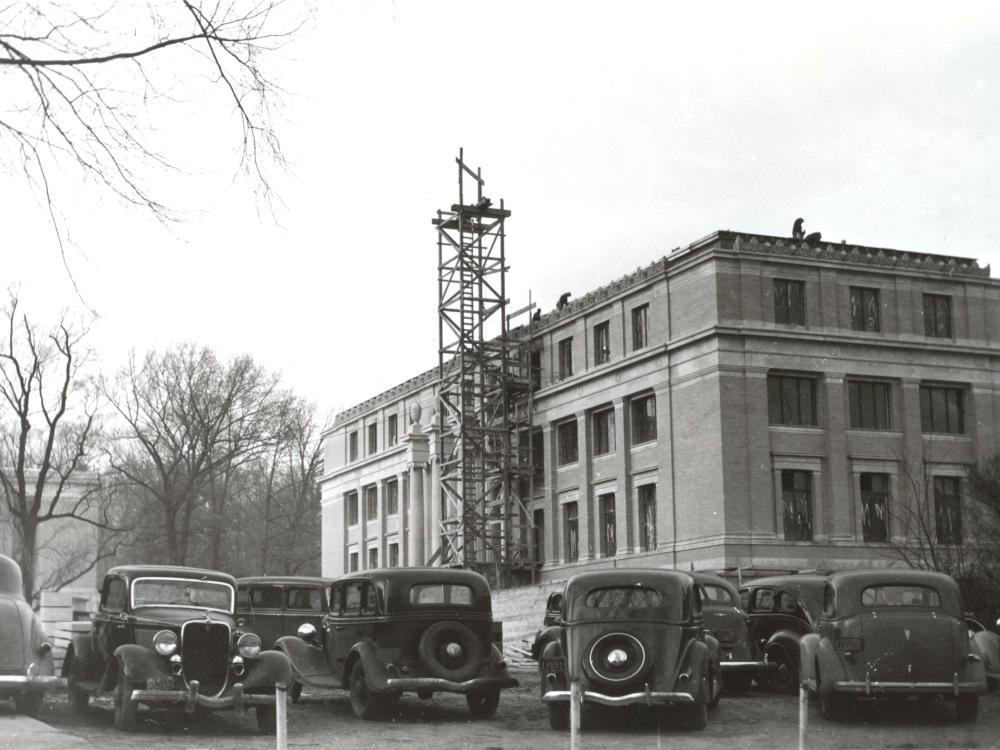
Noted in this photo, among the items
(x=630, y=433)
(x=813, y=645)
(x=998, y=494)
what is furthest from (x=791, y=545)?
(x=813, y=645)

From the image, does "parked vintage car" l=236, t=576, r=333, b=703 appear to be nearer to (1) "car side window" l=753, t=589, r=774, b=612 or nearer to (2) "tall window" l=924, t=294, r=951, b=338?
(1) "car side window" l=753, t=589, r=774, b=612

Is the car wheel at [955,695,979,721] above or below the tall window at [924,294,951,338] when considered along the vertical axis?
below

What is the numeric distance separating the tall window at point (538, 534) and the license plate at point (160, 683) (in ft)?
117

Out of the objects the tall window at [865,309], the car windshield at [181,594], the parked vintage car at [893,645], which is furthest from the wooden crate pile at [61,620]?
the tall window at [865,309]

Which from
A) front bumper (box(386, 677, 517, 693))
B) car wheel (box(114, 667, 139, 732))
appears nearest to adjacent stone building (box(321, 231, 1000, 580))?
front bumper (box(386, 677, 517, 693))

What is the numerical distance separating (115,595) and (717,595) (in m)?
9.83

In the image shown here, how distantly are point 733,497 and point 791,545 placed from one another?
256 centimetres

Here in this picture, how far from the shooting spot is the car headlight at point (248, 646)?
16.1 meters

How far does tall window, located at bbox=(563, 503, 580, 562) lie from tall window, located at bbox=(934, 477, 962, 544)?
13.2 metres

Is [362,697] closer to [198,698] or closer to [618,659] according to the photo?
A: [198,698]

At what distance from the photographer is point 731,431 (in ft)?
136

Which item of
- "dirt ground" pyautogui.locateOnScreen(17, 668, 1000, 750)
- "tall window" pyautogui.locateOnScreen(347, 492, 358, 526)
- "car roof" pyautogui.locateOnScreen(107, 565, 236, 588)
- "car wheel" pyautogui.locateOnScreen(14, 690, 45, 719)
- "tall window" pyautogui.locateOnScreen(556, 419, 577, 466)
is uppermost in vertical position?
"tall window" pyautogui.locateOnScreen(556, 419, 577, 466)

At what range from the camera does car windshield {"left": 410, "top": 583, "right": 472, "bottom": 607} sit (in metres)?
18.1

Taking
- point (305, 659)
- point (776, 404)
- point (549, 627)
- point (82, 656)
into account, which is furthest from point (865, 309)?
point (82, 656)
